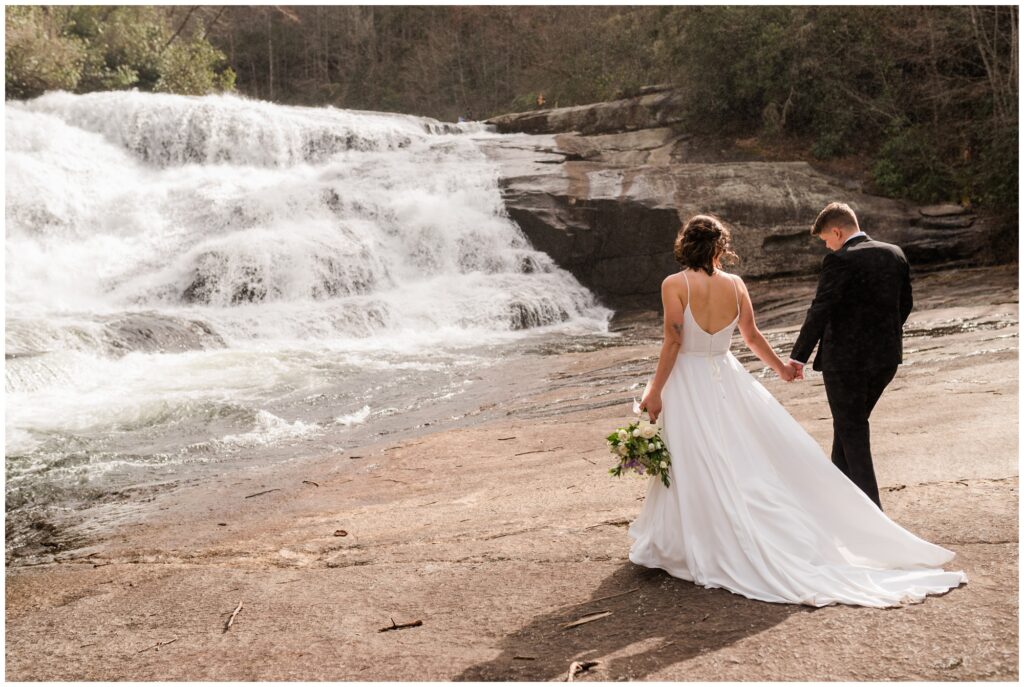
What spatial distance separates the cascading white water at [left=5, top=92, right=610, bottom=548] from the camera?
1002 cm

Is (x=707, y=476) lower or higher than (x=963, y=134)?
lower

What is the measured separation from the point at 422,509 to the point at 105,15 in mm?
27717

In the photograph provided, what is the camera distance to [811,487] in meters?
3.85

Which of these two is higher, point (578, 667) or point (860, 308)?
point (860, 308)

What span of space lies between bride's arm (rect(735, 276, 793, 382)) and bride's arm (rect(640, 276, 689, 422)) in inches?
13.2

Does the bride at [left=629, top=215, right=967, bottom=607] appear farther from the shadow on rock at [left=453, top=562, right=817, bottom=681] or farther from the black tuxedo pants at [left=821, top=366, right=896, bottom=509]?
the black tuxedo pants at [left=821, top=366, right=896, bottom=509]

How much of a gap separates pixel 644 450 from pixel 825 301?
1265 mm

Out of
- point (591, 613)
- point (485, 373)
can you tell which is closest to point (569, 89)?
point (485, 373)

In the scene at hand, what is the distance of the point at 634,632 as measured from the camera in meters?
3.33

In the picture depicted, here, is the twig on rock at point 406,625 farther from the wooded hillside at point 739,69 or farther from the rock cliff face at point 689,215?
the wooded hillside at point 739,69

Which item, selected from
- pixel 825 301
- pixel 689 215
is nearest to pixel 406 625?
pixel 825 301

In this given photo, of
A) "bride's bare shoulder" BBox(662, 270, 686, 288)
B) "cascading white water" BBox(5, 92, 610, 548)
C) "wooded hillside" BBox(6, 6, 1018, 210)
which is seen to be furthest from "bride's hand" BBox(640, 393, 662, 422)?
"wooded hillside" BBox(6, 6, 1018, 210)

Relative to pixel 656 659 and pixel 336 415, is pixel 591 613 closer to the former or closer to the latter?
pixel 656 659

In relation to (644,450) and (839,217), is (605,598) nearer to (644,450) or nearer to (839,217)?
(644,450)
